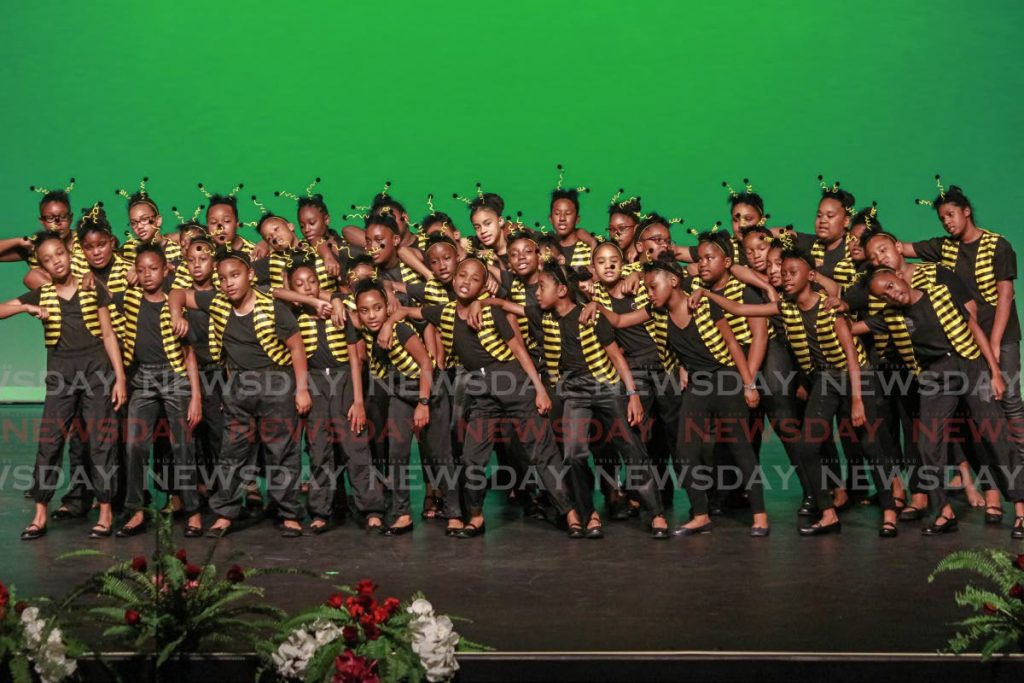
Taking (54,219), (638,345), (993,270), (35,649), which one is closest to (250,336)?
(54,219)

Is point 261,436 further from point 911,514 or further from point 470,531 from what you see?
point 911,514

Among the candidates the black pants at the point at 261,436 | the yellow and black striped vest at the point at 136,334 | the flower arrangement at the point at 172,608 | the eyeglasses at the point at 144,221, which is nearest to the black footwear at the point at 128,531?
the black pants at the point at 261,436

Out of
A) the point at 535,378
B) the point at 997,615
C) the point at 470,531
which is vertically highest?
the point at 535,378

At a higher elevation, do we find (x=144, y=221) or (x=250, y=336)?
(x=144, y=221)

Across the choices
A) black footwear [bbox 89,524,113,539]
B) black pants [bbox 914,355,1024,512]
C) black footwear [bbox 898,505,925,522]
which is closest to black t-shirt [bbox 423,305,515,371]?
black footwear [bbox 89,524,113,539]

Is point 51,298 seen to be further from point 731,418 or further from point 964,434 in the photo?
point 964,434

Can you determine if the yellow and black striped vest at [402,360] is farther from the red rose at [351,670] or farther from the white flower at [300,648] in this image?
the red rose at [351,670]

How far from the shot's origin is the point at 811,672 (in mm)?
4352

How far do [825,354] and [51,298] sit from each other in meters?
3.98

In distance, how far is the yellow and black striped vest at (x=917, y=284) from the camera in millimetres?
6562

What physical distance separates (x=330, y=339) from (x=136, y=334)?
100 cm

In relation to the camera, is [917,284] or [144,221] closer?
[917,284]

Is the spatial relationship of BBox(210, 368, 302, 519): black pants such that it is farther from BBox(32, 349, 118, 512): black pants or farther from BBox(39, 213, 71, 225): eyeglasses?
BBox(39, 213, 71, 225): eyeglasses

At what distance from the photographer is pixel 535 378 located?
6.64 metres
